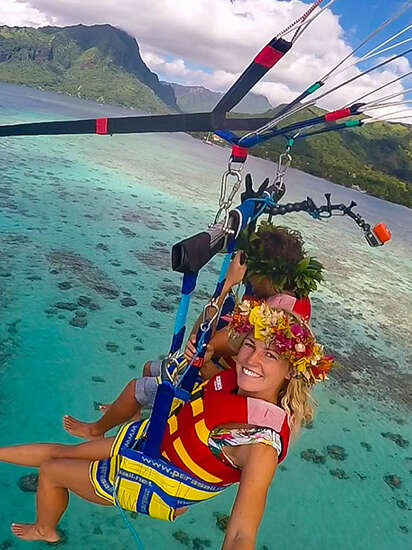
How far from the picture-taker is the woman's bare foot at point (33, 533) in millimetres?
2643

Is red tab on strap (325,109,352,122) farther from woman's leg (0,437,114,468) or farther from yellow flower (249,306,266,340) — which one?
woman's leg (0,437,114,468)

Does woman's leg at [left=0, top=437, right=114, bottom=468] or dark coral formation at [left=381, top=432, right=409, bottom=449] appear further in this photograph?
dark coral formation at [left=381, top=432, right=409, bottom=449]

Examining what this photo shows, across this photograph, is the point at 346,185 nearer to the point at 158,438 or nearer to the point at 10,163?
the point at 10,163

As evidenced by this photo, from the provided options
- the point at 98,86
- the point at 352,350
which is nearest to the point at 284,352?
the point at 352,350

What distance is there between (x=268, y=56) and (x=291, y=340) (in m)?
1.22

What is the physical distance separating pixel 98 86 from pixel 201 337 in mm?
178814

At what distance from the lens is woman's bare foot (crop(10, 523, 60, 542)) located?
8.67 feet

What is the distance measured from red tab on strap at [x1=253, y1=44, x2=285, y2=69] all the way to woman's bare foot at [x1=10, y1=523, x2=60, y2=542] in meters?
2.70

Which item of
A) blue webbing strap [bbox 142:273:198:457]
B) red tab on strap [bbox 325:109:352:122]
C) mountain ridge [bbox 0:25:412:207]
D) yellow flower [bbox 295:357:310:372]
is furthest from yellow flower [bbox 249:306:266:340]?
mountain ridge [bbox 0:25:412:207]

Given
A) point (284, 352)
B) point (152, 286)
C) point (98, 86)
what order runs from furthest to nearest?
point (98, 86)
point (152, 286)
point (284, 352)

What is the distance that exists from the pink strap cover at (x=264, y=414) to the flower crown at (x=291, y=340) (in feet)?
0.67

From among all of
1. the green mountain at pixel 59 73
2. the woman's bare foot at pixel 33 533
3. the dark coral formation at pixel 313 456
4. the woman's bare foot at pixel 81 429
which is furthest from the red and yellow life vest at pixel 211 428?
the green mountain at pixel 59 73

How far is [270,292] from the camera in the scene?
3.26 metres

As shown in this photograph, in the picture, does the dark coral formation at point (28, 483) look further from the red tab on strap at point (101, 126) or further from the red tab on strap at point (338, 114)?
the red tab on strap at point (338, 114)
